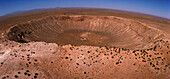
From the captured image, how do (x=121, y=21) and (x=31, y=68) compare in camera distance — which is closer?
(x=31, y=68)

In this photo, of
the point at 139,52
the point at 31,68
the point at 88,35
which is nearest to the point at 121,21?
the point at 88,35

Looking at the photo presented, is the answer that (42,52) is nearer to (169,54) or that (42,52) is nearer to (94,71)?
(94,71)

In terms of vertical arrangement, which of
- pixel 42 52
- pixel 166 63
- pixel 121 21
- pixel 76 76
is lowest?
pixel 76 76

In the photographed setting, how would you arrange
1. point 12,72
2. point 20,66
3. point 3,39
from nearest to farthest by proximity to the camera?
1. point 12,72
2. point 20,66
3. point 3,39

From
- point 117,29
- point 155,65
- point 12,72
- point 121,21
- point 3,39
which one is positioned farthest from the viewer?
point 121,21

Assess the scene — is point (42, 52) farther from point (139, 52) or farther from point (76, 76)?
point (139, 52)

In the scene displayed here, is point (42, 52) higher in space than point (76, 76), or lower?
higher
